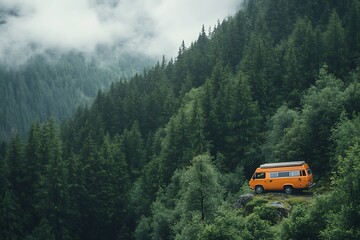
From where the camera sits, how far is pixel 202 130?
3191 inches

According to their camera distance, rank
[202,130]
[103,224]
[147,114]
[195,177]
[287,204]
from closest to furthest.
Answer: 1. [287,204]
2. [195,177]
3. [202,130]
4. [103,224]
5. [147,114]

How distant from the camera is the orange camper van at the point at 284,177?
157 feet

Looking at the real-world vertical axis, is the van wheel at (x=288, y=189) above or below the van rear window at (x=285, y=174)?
below

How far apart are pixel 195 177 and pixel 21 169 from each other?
52.8 metres

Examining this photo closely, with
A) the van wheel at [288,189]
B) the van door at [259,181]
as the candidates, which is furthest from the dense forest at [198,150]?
the van wheel at [288,189]

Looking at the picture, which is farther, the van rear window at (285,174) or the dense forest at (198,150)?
the dense forest at (198,150)

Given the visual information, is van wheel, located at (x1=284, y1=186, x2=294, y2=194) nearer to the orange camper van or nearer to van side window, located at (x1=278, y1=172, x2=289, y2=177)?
the orange camper van

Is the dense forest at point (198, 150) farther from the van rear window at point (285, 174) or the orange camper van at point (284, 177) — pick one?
the van rear window at point (285, 174)

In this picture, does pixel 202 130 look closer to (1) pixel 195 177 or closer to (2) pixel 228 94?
(2) pixel 228 94

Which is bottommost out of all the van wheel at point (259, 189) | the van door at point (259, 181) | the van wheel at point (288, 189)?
the van wheel at point (288, 189)

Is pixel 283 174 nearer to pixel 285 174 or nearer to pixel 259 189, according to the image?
pixel 285 174

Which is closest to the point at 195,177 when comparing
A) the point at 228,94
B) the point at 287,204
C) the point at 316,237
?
the point at 287,204

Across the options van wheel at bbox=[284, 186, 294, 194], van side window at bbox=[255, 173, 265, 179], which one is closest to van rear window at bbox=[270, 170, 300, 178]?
van side window at bbox=[255, 173, 265, 179]

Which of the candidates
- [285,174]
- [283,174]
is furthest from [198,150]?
[285,174]
